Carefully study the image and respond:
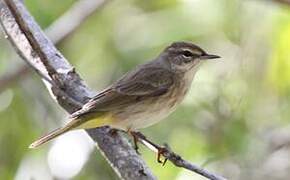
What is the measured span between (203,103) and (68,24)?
1035 millimetres

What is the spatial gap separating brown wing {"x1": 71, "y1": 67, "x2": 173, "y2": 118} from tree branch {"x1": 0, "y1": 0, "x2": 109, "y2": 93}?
1.53ft

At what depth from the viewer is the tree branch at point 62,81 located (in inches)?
173

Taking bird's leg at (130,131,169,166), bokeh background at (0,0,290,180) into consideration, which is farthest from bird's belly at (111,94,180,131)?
bokeh background at (0,0,290,180)

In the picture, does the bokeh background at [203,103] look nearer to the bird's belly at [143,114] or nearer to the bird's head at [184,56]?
the bird's head at [184,56]

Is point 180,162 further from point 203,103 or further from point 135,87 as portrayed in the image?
point 203,103

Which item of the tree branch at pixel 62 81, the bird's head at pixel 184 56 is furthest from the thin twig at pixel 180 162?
the bird's head at pixel 184 56

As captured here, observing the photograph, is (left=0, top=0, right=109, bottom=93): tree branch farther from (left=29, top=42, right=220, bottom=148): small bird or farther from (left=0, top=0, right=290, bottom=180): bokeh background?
(left=29, top=42, right=220, bottom=148): small bird

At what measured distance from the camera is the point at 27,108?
20.6 feet

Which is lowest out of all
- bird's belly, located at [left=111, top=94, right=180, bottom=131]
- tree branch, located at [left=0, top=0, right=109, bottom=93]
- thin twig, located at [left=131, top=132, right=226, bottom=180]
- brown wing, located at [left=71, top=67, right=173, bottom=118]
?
thin twig, located at [left=131, top=132, right=226, bottom=180]

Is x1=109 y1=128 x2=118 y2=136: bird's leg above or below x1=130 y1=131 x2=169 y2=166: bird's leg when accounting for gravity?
above

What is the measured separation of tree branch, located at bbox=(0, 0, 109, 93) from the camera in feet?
18.3

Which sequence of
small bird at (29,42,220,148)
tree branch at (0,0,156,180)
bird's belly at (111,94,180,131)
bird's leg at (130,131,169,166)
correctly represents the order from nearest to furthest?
tree branch at (0,0,156,180) < bird's leg at (130,131,169,166) < small bird at (29,42,220,148) < bird's belly at (111,94,180,131)

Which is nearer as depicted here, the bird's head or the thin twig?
the thin twig

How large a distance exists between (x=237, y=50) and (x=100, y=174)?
4.39 ft
